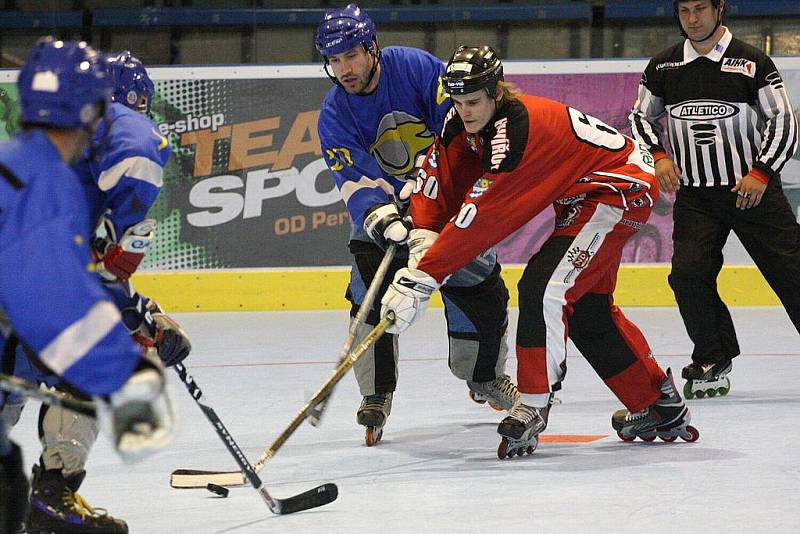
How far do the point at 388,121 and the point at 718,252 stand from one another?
4.29 feet

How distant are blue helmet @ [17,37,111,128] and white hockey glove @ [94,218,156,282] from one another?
853 millimetres

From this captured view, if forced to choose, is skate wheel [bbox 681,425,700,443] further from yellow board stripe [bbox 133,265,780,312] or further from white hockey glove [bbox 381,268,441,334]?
yellow board stripe [bbox 133,265,780,312]

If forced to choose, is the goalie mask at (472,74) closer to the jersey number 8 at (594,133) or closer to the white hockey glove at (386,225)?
the jersey number 8 at (594,133)

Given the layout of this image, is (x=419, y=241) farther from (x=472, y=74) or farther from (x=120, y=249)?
(x=120, y=249)

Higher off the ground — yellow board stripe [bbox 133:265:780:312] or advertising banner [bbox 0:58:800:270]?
advertising banner [bbox 0:58:800:270]

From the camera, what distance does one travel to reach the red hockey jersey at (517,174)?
339 cm

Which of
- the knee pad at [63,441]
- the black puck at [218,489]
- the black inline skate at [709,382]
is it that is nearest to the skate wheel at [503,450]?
the black puck at [218,489]

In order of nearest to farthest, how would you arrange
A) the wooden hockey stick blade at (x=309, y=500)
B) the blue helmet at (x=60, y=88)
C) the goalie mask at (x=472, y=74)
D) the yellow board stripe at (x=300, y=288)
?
the blue helmet at (x=60, y=88) → the wooden hockey stick blade at (x=309, y=500) → the goalie mask at (x=472, y=74) → the yellow board stripe at (x=300, y=288)

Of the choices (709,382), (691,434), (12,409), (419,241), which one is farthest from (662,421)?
(12,409)

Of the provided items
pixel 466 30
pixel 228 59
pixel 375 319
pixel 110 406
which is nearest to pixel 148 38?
pixel 228 59

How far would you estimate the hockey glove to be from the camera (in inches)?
110

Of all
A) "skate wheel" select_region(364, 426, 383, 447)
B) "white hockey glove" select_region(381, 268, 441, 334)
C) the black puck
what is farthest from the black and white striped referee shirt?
the black puck

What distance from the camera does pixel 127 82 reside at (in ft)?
10.2

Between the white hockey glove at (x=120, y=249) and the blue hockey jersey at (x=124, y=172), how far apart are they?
0.05 ft
